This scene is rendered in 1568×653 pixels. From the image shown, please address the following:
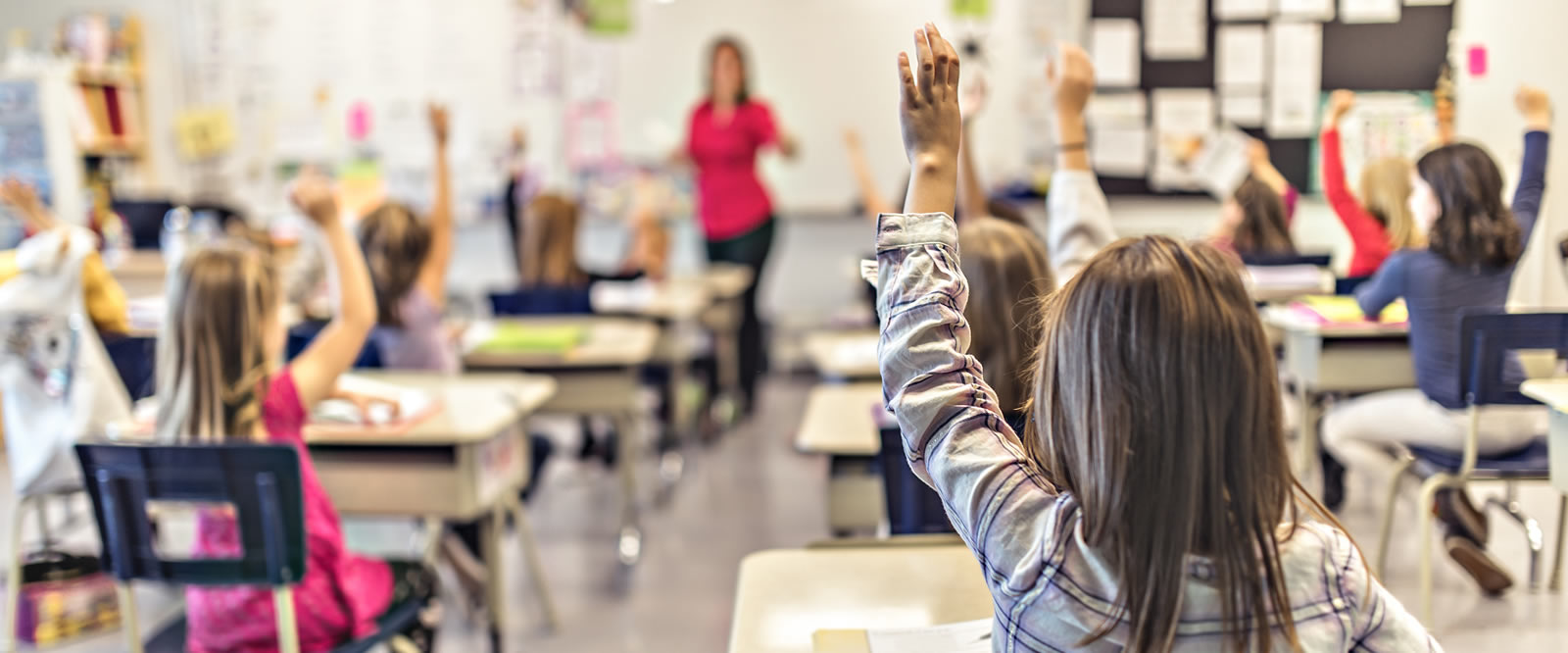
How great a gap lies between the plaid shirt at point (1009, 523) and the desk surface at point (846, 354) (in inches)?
61.7

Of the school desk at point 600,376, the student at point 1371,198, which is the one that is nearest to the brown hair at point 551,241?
the school desk at point 600,376

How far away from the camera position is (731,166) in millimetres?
5066

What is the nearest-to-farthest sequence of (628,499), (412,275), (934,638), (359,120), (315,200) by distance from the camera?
(934,638) < (315,200) < (412,275) < (628,499) < (359,120)

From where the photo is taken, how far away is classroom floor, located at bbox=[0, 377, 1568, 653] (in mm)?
1787

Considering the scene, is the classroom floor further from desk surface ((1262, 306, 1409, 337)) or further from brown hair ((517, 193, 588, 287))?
brown hair ((517, 193, 588, 287))

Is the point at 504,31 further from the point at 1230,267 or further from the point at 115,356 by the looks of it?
the point at 1230,267

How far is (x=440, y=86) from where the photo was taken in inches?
245

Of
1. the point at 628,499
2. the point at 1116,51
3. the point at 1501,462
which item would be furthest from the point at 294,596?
the point at 1116,51

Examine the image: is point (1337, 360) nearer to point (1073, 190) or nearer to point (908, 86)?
point (1073, 190)

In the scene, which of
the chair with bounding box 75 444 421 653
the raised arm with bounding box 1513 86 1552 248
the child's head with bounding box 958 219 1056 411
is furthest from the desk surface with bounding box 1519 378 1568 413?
the chair with bounding box 75 444 421 653

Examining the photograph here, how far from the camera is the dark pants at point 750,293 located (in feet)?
16.7

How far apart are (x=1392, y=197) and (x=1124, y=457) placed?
1.65 m

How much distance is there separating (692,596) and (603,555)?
1.58 feet

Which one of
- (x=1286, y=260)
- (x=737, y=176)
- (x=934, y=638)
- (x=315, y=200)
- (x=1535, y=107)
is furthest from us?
(x=737, y=176)
